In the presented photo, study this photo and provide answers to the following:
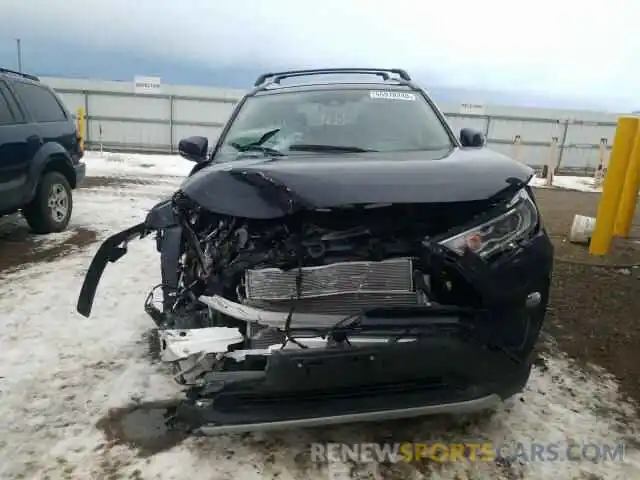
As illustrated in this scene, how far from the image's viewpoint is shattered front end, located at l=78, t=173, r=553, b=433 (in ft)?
7.17

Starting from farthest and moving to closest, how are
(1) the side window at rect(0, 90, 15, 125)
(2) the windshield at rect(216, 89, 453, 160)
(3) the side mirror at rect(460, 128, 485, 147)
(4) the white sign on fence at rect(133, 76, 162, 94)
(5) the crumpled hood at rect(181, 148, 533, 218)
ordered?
(4) the white sign on fence at rect(133, 76, 162, 94), (1) the side window at rect(0, 90, 15, 125), (3) the side mirror at rect(460, 128, 485, 147), (2) the windshield at rect(216, 89, 453, 160), (5) the crumpled hood at rect(181, 148, 533, 218)

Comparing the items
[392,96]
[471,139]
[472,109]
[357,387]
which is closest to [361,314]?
[357,387]

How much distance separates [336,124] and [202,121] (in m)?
15.1

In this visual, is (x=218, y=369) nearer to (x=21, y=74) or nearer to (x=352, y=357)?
(x=352, y=357)

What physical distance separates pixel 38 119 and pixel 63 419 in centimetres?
479

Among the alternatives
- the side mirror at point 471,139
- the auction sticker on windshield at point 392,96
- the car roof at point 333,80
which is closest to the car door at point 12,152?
the car roof at point 333,80

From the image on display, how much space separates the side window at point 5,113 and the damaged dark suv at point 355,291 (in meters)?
4.14

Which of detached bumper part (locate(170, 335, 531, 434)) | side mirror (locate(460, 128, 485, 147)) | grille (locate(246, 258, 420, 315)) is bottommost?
detached bumper part (locate(170, 335, 531, 434))

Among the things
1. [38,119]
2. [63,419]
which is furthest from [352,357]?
[38,119]

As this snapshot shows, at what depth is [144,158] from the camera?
16.6 m

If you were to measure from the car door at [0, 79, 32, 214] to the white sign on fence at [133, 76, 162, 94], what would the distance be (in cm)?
1218

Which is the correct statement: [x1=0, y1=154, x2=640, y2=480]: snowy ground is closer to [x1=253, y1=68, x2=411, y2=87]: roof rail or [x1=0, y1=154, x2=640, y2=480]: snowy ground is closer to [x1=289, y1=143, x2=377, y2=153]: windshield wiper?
[x1=289, y1=143, x2=377, y2=153]: windshield wiper

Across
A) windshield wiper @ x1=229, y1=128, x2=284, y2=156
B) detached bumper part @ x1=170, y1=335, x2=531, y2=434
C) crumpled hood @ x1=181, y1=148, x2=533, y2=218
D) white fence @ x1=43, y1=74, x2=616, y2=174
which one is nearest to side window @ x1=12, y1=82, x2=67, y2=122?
windshield wiper @ x1=229, y1=128, x2=284, y2=156

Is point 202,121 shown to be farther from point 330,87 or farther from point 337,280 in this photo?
point 337,280
